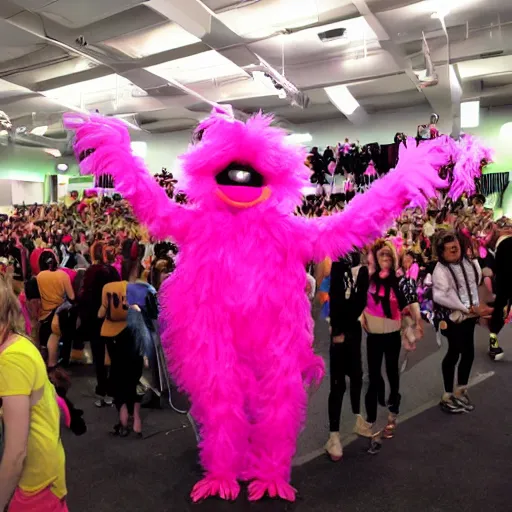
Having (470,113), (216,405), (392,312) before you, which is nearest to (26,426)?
(216,405)

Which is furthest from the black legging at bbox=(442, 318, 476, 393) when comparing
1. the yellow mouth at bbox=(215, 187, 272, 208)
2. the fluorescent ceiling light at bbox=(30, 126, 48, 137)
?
the fluorescent ceiling light at bbox=(30, 126, 48, 137)

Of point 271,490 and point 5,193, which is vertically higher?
point 5,193

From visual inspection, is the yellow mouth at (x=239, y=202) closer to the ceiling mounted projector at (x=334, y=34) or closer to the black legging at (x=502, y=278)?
the black legging at (x=502, y=278)

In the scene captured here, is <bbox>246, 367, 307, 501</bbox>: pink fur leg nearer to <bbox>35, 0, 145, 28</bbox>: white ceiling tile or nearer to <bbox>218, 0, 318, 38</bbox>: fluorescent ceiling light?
<bbox>35, 0, 145, 28</bbox>: white ceiling tile

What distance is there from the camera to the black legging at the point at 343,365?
2535 mm

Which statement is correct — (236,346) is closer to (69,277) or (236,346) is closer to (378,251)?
(378,251)

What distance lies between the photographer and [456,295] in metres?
3.07

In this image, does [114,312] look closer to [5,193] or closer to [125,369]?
[125,369]

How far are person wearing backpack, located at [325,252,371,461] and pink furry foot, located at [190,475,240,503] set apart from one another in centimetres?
64

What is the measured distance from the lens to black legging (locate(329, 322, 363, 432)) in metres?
2.54

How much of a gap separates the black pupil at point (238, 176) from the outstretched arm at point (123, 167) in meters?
0.22

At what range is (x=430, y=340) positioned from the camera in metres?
5.16

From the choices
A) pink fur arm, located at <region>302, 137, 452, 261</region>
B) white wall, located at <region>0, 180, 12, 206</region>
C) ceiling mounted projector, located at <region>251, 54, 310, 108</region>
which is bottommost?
pink fur arm, located at <region>302, 137, 452, 261</region>

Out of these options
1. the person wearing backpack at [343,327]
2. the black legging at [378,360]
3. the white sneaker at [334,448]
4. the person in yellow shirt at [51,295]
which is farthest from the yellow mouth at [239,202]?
the person in yellow shirt at [51,295]
